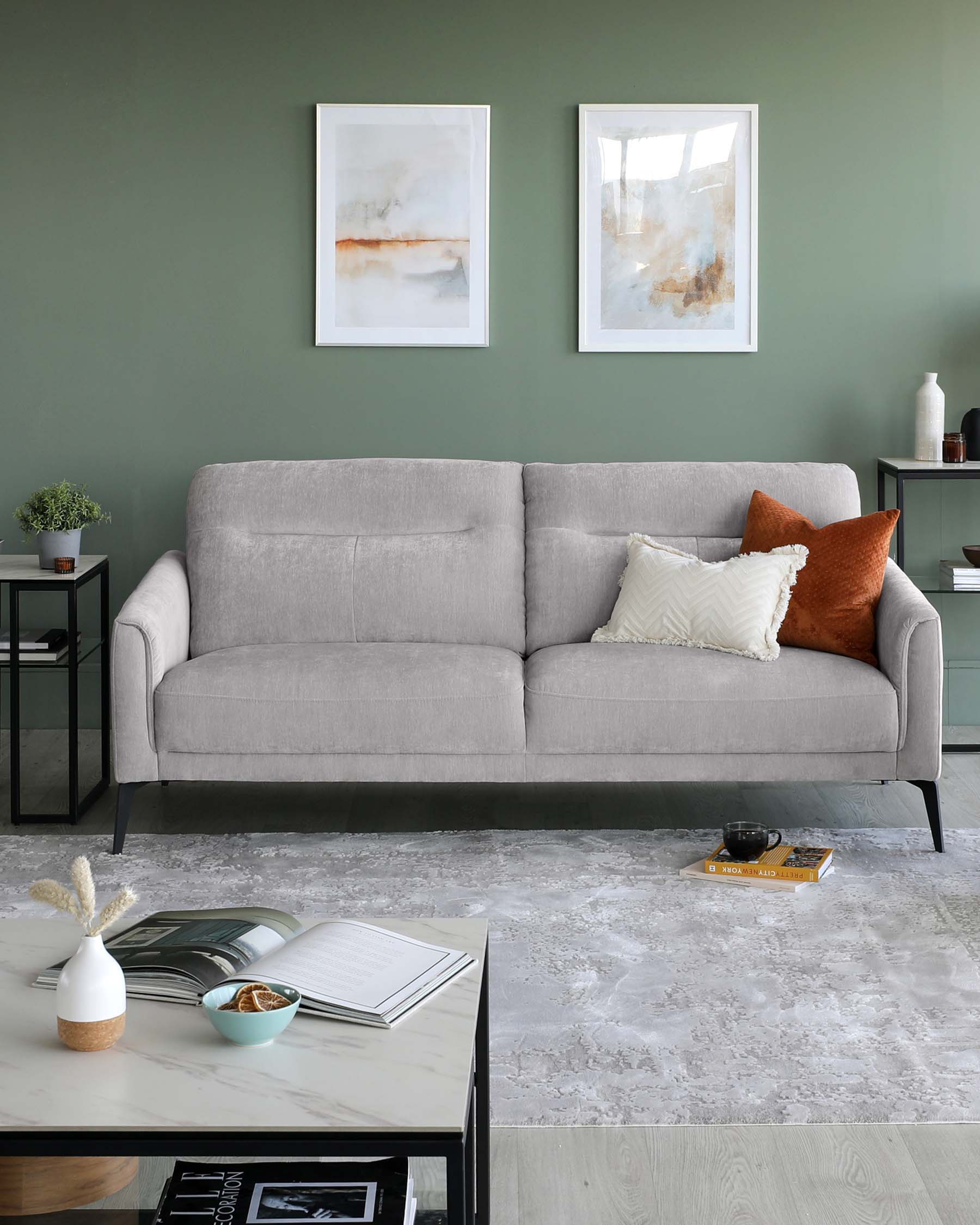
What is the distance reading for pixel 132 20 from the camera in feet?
13.9

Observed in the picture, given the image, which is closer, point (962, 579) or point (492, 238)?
point (962, 579)

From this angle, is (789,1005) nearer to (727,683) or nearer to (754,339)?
(727,683)

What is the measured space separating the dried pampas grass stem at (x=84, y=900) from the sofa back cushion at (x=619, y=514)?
7.90 ft

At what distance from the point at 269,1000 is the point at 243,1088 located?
0.46ft

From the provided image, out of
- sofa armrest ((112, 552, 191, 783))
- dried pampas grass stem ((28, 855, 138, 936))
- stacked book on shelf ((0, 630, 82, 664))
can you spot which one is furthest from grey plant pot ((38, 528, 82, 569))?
dried pampas grass stem ((28, 855, 138, 936))

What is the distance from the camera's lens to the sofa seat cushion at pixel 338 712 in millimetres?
3240

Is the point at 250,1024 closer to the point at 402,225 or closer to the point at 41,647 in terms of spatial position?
the point at 41,647

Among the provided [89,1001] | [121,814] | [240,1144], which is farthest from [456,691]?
[240,1144]

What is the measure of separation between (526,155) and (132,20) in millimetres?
1376

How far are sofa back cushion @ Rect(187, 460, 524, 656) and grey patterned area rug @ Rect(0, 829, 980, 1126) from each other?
2.08 ft

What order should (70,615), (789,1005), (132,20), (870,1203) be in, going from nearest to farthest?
(870,1203), (789,1005), (70,615), (132,20)

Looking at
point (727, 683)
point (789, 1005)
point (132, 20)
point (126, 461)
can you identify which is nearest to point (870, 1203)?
point (789, 1005)

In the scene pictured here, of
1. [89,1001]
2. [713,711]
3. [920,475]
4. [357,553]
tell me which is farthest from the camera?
[920,475]

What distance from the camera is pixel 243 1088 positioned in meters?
1.30
